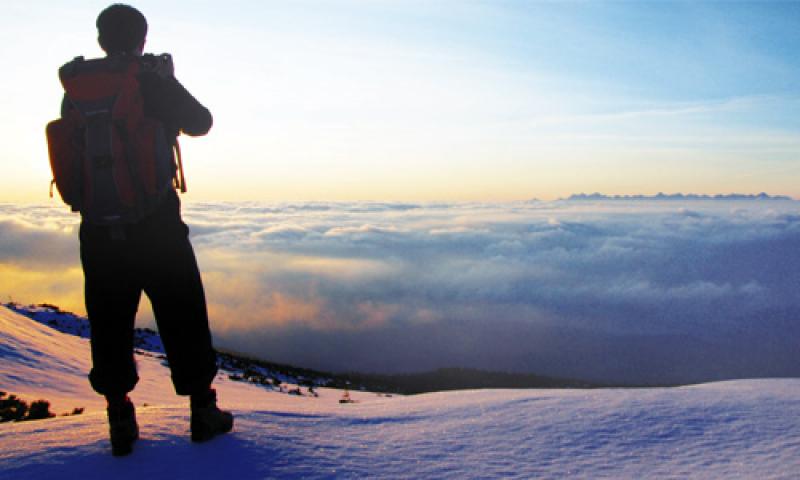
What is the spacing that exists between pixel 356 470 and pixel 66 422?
6.57 ft

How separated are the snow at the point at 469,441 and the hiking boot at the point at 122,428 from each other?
53 mm

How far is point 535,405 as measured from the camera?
333 cm

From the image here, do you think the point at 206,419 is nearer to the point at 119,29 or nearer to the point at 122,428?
the point at 122,428

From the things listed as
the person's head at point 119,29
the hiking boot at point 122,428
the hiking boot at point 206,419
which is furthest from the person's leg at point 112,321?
the person's head at point 119,29

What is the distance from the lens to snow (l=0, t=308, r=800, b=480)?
7.43ft

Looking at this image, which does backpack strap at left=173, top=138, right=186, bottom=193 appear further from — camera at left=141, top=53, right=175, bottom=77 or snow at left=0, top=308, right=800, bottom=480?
snow at left=0, top=308, right=800, bottom=480

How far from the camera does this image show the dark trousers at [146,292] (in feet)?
8.01

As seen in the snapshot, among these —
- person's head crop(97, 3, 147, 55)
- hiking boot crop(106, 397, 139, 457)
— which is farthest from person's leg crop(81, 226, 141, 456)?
person's head crop(97, 3, 147, 55)

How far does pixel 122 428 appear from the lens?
2.38 meters

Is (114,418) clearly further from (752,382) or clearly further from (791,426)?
(752,382)

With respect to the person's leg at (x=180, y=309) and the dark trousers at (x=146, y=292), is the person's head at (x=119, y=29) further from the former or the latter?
the person's leg at (x=180, y=309)

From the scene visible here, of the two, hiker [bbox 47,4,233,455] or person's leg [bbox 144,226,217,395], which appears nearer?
hiker [bbox 47,4,233,455]

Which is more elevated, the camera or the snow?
the camera

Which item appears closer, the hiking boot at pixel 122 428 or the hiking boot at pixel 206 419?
the hiking boot at pixel 122 428
